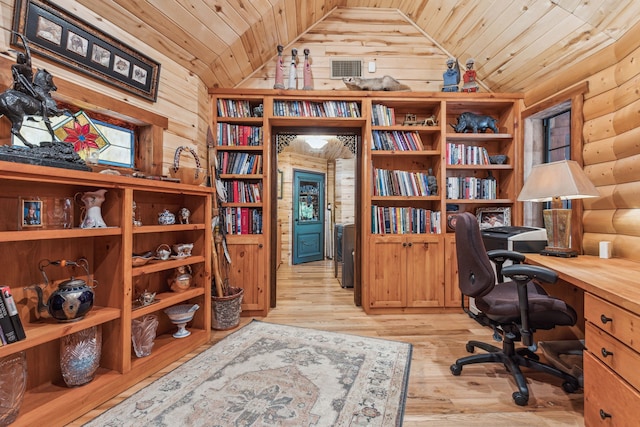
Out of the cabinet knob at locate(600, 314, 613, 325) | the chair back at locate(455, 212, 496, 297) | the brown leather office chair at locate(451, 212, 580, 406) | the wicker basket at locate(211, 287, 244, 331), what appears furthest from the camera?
the wicker basket at locate(211, 287, 244, 331)

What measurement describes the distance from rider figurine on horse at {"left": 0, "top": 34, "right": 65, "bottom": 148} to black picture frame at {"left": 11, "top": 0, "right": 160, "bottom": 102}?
20 centimetres

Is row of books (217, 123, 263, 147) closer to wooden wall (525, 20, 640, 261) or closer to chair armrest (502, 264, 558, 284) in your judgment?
chair armrest (502, 264, 558, 284)

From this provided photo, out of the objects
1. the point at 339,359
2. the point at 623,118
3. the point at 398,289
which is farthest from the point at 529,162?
the point at 339,359

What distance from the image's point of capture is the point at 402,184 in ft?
9.59

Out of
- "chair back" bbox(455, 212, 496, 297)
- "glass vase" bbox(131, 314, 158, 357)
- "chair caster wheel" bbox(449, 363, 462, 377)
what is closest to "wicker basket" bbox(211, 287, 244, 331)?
"glass vase" bbox(131, 314, 158, 357)

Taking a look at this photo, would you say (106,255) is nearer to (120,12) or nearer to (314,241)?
(120,12)

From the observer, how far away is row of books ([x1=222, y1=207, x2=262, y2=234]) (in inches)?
109

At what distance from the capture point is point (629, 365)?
1003 mm

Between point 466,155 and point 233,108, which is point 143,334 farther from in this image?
point 466,155

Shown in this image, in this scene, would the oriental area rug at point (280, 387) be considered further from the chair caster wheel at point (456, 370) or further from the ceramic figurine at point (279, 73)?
the ceramic figurine at point (279, 73)

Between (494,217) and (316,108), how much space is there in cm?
223

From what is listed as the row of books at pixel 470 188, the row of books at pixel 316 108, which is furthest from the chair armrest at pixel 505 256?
the row of books at pixel 316 108

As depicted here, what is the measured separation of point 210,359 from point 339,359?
0.89 meters

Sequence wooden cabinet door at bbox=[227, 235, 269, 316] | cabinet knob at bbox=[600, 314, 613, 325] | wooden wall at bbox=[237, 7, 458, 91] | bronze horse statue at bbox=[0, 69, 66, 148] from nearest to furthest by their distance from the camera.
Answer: cabinet knob at bbox=[600, 314, 613, 325] → bronze horse statue at bbox=[0, 69, 66, 148] → wooden cabinet door at bbox=[227, 235, 269, 316] → wooden wall at bbox=[237, 7, 458, 91]
